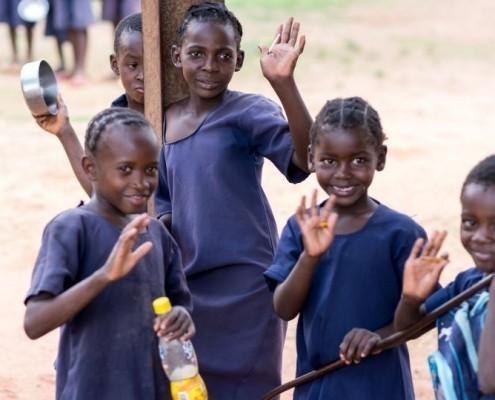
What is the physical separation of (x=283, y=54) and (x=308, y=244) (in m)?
0.80

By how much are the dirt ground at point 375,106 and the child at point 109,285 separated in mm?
2313

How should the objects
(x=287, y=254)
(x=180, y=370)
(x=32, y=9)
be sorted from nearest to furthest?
1. (x=180, y=370)
2. (x=287, y=254)
3. (x=32, y=9)

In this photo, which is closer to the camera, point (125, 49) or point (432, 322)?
point (432, 322)

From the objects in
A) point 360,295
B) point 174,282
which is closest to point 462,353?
point 360,295

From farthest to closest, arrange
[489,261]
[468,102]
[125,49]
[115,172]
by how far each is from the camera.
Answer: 1. [468,102]
2. [125,49]
3. [115,172]
4. [489,261]

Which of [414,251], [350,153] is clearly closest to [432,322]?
[414,251]

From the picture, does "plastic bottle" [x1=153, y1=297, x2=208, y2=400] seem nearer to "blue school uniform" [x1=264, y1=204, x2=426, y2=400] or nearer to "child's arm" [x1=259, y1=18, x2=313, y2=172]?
"blue school uniform" [x1=264, y1=204, x2=426, y2=400]

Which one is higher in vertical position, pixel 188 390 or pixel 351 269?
pixel 351 269

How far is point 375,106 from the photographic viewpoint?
40.3ft

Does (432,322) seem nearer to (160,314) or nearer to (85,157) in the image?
(160,314)

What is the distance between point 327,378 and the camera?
3.48m

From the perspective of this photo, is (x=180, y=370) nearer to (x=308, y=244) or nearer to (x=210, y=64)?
(x=308, y=244)

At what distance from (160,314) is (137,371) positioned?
199 mm

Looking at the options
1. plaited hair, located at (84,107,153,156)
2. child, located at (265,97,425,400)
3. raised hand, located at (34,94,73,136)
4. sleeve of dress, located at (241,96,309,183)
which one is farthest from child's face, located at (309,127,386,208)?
raised hand, located at (34,94,73,136)
